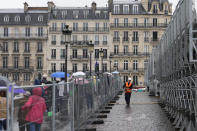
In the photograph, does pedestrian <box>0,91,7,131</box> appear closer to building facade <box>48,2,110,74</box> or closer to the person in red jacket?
the person in red jacket

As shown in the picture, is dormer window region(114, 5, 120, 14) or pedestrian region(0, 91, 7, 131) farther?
dormer window region(114, 5, 120, 14)

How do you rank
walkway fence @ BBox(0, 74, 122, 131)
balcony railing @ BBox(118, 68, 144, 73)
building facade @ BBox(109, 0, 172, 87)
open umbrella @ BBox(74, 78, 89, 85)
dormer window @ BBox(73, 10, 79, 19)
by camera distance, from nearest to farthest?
walkway fence @ BBox(0, 74, 122, 131)
open umbrella @ BBox(74, 78, 89, 85)
balcony railing @ BBox(118, 68, 144, 73)
building facade @ BBox(109, 0, 172, 87)
dormer window @ BBox(73, 10, 79, 19)

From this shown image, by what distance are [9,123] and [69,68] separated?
86.5m

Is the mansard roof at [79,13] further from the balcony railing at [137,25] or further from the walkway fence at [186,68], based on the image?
the walkway fence at [186,68]

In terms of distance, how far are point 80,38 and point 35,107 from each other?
8517 centimetres

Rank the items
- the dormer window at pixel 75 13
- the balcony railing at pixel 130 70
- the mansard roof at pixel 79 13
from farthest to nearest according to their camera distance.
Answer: the dormer window at pixel 75 13 < the mansard roof at pixel 79 13 < the balcony railing at pixel 130 70

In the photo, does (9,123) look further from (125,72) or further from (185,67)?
(125,72)

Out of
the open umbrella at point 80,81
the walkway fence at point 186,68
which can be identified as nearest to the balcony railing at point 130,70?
the walkway fence at point 186,68

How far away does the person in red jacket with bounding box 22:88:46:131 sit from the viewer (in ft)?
22.2

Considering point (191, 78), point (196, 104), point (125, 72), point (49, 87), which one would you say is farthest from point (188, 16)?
point (125, 72)

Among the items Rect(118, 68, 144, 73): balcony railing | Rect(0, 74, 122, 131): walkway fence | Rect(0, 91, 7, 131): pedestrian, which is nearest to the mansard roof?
Rect(118, 68, 144, 73): balcony railing

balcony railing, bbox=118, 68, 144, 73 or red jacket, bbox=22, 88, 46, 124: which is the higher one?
balcony railing, bbox=118, 68, 144, 73

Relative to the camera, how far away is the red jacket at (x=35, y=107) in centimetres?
676

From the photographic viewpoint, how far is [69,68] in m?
91.9
